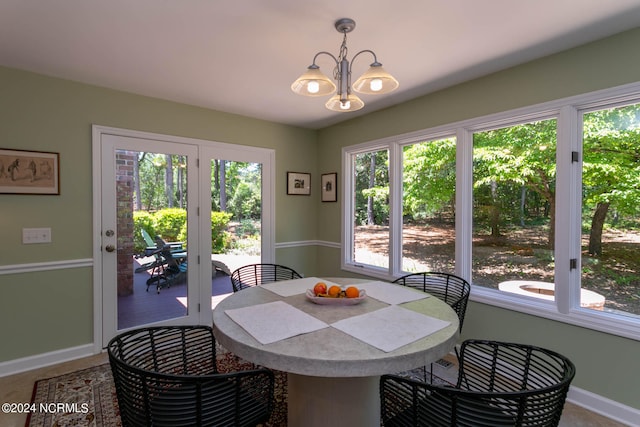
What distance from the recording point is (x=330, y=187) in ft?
13.8

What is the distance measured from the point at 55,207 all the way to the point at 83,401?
156cm

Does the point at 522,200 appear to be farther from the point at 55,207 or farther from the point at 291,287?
the point at 55,207

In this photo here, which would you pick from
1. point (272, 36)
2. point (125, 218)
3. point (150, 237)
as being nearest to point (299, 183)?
point (150, 237)

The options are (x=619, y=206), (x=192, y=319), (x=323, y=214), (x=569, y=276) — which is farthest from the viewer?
(x=323, y=214)

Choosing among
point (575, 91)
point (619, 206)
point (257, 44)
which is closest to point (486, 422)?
point (619, 206)

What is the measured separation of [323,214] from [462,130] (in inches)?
83.1

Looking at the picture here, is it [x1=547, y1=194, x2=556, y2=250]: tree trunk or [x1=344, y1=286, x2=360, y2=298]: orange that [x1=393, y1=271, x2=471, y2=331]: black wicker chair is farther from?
[x1=344, y1=286, x2=360, y2=298]: orange

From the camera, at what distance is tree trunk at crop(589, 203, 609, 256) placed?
2.13m

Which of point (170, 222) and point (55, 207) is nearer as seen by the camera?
point (55, 207)

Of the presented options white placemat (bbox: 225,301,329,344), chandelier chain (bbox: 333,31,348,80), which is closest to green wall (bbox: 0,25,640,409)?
chandelier chain (bbox: 333,31,348,80)

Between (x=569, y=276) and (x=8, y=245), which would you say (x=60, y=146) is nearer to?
(x=8, y=245)

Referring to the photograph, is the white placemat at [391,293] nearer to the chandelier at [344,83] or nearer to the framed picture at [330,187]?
the chandelier at [344,83]

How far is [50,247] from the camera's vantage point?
2.68m

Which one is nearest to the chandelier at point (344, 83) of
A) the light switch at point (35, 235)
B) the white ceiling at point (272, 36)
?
the white ceiling at point (272, 36)
